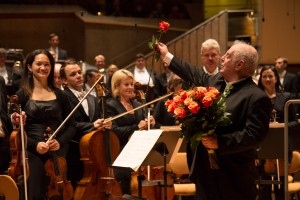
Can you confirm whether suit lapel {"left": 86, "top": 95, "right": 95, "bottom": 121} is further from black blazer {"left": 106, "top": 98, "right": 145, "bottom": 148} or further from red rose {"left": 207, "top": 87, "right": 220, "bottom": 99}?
red rose {"left": 207, "top": 87, "right": 220, "bottom": 99}

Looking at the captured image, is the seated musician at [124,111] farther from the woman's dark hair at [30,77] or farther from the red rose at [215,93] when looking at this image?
the red rose at [215,93]

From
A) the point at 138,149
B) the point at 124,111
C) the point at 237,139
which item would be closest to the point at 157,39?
the point at 138,149

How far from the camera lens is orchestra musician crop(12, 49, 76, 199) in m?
5.39

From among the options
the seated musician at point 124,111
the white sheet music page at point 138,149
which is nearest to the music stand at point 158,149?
the white sheet music page at point 138,149

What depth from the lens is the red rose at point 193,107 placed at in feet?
13.3

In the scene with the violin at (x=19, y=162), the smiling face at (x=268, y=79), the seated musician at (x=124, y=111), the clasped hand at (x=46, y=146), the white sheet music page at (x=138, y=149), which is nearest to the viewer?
the white sheet music page at (x=138, y=149)

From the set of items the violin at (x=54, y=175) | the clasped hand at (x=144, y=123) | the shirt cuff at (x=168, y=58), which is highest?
the shirt cuff at (x=168, y=58)

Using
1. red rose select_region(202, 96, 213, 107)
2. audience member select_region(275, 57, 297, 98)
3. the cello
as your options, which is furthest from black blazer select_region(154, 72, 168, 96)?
red rose select_region(202, 96, 213, 107)

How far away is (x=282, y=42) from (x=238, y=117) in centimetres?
848

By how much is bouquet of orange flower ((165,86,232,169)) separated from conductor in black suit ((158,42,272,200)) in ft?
0.20

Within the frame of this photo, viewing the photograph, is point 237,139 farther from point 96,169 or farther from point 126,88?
point 126,88

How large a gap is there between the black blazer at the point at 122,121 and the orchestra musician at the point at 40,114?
1.94ft

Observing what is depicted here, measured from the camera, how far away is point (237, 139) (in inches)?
160

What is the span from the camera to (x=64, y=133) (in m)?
5.68
